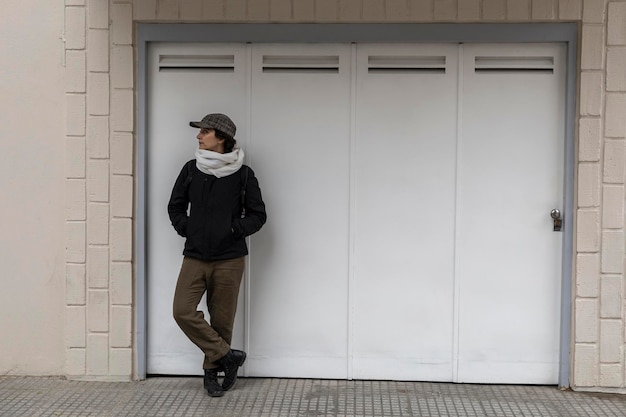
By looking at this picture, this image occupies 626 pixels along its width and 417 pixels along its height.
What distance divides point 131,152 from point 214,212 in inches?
32.8

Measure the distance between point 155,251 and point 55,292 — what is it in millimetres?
774

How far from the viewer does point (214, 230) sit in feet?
16.7

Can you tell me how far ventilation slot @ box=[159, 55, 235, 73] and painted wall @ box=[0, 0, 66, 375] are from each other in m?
0.74

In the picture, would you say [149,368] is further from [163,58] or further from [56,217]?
[163,58]

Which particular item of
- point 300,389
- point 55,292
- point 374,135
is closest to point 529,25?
point 374,135

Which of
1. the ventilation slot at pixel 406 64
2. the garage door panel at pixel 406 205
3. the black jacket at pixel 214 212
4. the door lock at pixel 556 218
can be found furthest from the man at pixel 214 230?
the door lock at pixel 556 218

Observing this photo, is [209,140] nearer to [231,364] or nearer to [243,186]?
[243,186]

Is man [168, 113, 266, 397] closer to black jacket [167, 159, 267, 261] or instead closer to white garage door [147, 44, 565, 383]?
black jacket [167, 159, 267, 261]

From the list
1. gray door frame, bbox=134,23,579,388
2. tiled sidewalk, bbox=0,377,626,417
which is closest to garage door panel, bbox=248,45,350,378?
gray door frame, bbox=134,23,579,388

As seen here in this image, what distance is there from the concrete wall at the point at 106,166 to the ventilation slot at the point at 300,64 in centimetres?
28

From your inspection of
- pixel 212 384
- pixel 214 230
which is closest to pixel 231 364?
pixel 212 384

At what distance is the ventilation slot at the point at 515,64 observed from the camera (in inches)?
213

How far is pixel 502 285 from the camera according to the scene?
547cm

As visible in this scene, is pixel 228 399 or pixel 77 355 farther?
pixel 77 355
